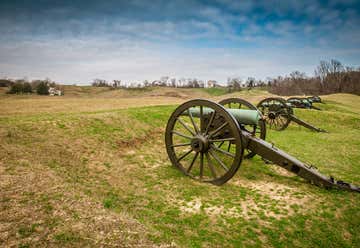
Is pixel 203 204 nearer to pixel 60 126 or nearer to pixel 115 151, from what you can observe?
pixel 115 151

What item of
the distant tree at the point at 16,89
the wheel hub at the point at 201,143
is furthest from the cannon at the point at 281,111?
the distant tree at the point at 16,89

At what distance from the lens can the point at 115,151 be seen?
27.5 feet

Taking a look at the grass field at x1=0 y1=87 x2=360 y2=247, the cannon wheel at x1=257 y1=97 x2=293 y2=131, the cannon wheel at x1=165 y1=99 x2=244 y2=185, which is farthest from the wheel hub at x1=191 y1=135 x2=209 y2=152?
the cannon wheel at x1=257 y1=97 x2=293 y2=131

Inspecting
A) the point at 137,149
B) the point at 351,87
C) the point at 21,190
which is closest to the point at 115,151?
the point at 137,149

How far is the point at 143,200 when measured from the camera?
17.0 ft

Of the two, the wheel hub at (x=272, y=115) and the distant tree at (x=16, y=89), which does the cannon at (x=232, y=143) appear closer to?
the wheel hub at (x=272, y=115)

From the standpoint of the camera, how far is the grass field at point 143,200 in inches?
149

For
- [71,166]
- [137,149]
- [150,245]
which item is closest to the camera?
[150,245]

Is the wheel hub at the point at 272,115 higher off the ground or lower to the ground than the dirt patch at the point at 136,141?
higher

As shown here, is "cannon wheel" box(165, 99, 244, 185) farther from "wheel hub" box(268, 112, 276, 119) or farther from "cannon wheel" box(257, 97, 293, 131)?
"cannon wheel" box(257, 97, 293, 131)

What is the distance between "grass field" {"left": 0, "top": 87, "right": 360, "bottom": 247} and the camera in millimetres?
3795

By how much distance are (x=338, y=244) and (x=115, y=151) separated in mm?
6854

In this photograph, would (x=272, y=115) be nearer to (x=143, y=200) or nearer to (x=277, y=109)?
(x=277, y=109)

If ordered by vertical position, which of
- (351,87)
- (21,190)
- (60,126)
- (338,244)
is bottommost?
(338,244)
